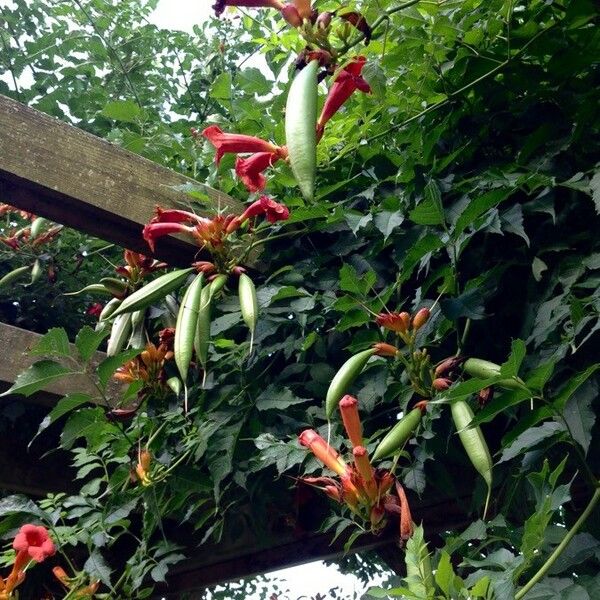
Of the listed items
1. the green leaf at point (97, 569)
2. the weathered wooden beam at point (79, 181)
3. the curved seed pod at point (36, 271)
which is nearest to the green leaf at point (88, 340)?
the weathered wooden beam at point (79, 181)

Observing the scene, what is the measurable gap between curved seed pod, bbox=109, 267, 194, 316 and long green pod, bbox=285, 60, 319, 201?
2.20 feet

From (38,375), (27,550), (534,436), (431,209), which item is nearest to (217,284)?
(38,375)

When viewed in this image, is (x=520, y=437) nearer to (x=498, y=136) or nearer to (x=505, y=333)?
(x=505, y=333)

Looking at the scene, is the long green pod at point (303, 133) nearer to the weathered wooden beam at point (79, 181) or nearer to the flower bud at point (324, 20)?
the flower bud at point (324, 20)

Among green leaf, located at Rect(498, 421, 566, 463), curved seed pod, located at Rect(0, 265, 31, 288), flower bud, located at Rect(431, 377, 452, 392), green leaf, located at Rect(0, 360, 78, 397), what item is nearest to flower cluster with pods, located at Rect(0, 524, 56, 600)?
green leaf, located at Rect(0, 360, 78, 397)

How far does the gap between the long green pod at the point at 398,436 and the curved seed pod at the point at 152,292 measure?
1.83ft

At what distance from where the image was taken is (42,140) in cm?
148

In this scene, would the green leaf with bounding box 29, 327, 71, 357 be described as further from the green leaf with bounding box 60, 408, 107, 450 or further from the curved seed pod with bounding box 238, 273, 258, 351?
the curved seed pod with bounding box 238, 273, 258, 351

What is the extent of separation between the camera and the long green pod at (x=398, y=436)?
1148 millimetres

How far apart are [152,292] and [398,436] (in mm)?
583

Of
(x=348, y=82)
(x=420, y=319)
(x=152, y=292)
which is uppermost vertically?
(x=348, y=82)

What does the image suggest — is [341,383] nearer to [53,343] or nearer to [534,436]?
[534,436]

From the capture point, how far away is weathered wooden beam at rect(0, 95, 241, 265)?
144 centimetres

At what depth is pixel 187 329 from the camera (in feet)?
4.69
